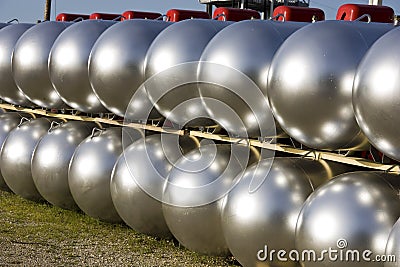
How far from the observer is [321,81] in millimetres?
4902

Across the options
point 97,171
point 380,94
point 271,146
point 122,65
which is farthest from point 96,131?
point 380,94

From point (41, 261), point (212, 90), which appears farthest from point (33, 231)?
point (212, 90)

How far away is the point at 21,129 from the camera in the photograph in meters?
8.59

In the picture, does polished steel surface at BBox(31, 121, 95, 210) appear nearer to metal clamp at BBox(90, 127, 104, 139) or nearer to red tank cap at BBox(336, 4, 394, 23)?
metal clamp at BBox(90, 127, 104, 139)

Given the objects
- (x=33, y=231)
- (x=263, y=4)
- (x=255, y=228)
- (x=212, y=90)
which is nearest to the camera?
(x=255, y=228)

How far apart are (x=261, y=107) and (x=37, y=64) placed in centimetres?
314

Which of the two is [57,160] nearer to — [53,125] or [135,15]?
[53,125]

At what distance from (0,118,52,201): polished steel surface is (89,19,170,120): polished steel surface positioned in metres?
1.53

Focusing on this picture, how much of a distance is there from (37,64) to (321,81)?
3864 millimetres

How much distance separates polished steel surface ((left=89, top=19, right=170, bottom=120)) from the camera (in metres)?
6.79

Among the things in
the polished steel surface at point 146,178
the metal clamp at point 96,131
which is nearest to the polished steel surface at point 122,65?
the polished steel surface at point 146,178

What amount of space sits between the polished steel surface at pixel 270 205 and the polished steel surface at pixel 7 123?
3900 millimetres

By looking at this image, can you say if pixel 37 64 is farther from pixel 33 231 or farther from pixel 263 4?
pixel 263 4

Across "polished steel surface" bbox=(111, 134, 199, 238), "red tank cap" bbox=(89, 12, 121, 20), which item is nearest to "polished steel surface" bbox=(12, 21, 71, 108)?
"red tank cap" bbox=(89, 12, 121, 20)
